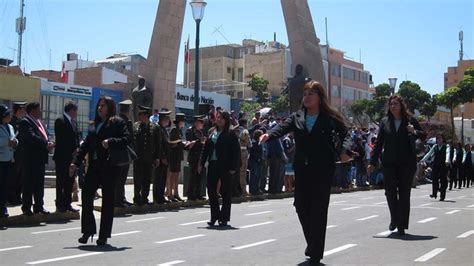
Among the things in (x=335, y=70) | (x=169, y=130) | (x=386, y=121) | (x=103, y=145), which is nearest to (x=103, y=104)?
(x=103, y=145)

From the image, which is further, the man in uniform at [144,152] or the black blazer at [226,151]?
the man in uniform at [144,152]

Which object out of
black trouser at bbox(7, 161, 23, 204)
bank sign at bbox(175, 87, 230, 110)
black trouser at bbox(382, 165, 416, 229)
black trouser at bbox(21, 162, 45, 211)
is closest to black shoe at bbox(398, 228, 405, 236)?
black trouser at bbox(382, 165, 416, 229)

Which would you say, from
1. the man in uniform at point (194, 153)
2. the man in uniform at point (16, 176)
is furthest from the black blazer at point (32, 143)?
the man in uniform at point (194, 153)

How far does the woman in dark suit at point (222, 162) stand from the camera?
34.7 ft

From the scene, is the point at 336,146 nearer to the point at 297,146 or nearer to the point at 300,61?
the point at 297,146

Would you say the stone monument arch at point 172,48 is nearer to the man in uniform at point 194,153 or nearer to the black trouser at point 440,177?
the black trouser at point 440,177

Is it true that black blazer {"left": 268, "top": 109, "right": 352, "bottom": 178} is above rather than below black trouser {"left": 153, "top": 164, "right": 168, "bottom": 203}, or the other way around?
above

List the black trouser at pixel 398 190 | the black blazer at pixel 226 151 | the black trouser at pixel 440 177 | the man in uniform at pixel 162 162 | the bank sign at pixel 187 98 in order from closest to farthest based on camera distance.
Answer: the black trouser at pixel 398 190
the black blazer at pixel 226 151
the man in uniform at pixel 162 162
the black trouser at pixel 440 177
the bank sign at pixel 187 98

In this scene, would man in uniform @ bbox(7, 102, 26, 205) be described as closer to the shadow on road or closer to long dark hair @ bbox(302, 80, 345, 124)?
the shadow on road

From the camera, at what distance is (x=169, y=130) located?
1451 cm

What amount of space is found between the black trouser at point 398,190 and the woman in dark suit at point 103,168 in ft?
13.6

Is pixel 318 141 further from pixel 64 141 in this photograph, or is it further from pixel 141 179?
pixel 141 179

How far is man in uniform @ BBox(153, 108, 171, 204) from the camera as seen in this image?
518 inches

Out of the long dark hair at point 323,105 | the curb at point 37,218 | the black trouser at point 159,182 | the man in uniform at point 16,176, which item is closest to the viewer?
the long dark hair at point 323,105
